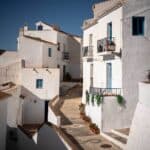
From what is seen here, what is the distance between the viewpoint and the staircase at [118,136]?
600 inches

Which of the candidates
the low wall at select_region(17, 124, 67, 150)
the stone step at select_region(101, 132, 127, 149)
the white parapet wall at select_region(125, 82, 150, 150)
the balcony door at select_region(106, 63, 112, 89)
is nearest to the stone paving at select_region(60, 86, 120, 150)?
the stone step at select_region(101, 132, 127, 149)

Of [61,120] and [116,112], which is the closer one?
[116,112]

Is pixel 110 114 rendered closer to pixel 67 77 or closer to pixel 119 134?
pixel 119 134

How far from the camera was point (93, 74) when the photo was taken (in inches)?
967

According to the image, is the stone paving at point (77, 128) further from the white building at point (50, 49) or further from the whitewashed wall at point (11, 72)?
the white building at point (50, 49)

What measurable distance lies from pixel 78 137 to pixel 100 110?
8.36 feet

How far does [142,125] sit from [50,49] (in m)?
26.4

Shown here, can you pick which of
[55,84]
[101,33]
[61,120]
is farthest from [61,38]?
[61,120]

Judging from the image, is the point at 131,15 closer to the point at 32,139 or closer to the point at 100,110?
the point at 100,110

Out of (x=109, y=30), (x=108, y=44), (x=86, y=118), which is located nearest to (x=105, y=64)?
(x=108, y=44)

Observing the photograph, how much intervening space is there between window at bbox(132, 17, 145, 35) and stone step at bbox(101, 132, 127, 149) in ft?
25.6

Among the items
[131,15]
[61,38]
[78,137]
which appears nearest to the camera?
[78,137]

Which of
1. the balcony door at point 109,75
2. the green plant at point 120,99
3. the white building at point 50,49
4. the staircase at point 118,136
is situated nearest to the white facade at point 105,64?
the balcony door at point 109,75

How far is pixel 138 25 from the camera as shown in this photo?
749 inches
